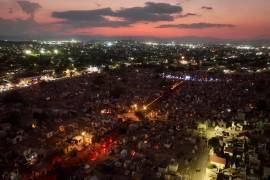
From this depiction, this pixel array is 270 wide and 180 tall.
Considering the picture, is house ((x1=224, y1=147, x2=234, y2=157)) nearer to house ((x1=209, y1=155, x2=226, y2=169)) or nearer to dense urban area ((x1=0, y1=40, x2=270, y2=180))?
dense urban area ((x1=0, y1=40, x2=270, y2=180))

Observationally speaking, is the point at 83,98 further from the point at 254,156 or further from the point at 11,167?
the point at 254,156

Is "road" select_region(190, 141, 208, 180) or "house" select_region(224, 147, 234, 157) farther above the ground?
"house" select_region(224, 147, 234, 157)

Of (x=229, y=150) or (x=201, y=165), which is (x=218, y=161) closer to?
(x=201, y=165)

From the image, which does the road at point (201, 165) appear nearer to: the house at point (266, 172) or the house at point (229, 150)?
the house at point (229, 150)

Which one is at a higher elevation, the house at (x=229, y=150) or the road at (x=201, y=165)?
the house at (x=229, y=150)

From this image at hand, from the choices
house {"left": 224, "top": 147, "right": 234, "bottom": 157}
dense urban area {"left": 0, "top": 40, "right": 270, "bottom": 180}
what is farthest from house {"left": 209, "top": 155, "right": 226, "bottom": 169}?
house {"left": 224, "top": 147, "right": 234, "bottom": 157}

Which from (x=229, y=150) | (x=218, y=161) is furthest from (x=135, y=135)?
(x=218, y=161)

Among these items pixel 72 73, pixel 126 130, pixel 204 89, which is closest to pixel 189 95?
pixel 204 89

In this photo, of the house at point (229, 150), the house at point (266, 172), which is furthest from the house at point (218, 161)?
the house at point (266, 172)

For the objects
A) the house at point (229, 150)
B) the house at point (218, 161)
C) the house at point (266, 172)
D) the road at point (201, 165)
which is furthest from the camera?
the house at point (229, 150)

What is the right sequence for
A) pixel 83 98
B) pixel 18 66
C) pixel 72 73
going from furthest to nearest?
pixel 18 66
pixel 72 73
pixel 83 98

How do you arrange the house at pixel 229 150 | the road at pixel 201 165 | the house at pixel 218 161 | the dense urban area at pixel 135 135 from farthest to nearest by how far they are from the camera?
1. the house at pixel 229 150
2. the house at pixel 218 161
3. the dense urban area at pixel 135 135
4. the road at pixel 201 165
